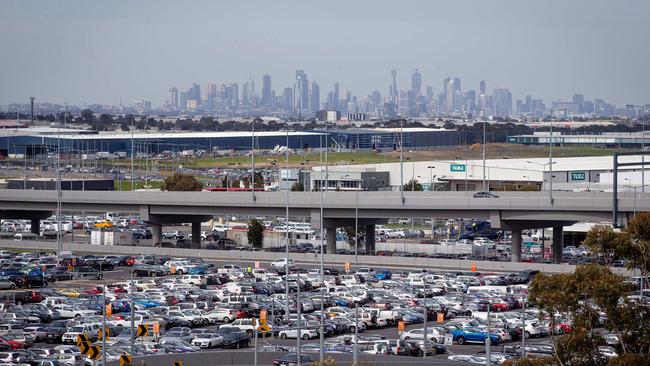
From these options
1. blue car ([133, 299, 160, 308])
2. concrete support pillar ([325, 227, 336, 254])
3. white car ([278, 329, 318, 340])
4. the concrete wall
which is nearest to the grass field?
the concrete wall

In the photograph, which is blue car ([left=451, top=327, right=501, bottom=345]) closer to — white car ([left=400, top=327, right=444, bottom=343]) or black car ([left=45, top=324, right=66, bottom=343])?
white car ([left=400, top=327, right=444, bottom=343])

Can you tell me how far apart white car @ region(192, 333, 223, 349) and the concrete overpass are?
24663 millimetres

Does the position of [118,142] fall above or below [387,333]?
above

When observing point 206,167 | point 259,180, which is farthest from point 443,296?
point 206,167

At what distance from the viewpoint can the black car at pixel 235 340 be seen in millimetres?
30859

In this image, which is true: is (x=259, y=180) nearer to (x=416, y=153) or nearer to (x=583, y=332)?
(x=416, y=153)

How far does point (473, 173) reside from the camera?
274 ft

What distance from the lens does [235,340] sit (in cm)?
3100

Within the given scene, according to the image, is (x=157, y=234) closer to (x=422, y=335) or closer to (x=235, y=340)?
(x=235, y=340)

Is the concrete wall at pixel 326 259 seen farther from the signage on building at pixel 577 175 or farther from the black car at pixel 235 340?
the signage on building at pixel 577 175

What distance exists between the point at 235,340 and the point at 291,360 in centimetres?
592

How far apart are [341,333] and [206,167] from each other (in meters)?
88.6

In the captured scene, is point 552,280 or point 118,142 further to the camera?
point 118,142

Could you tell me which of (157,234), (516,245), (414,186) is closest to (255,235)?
(157,234)
